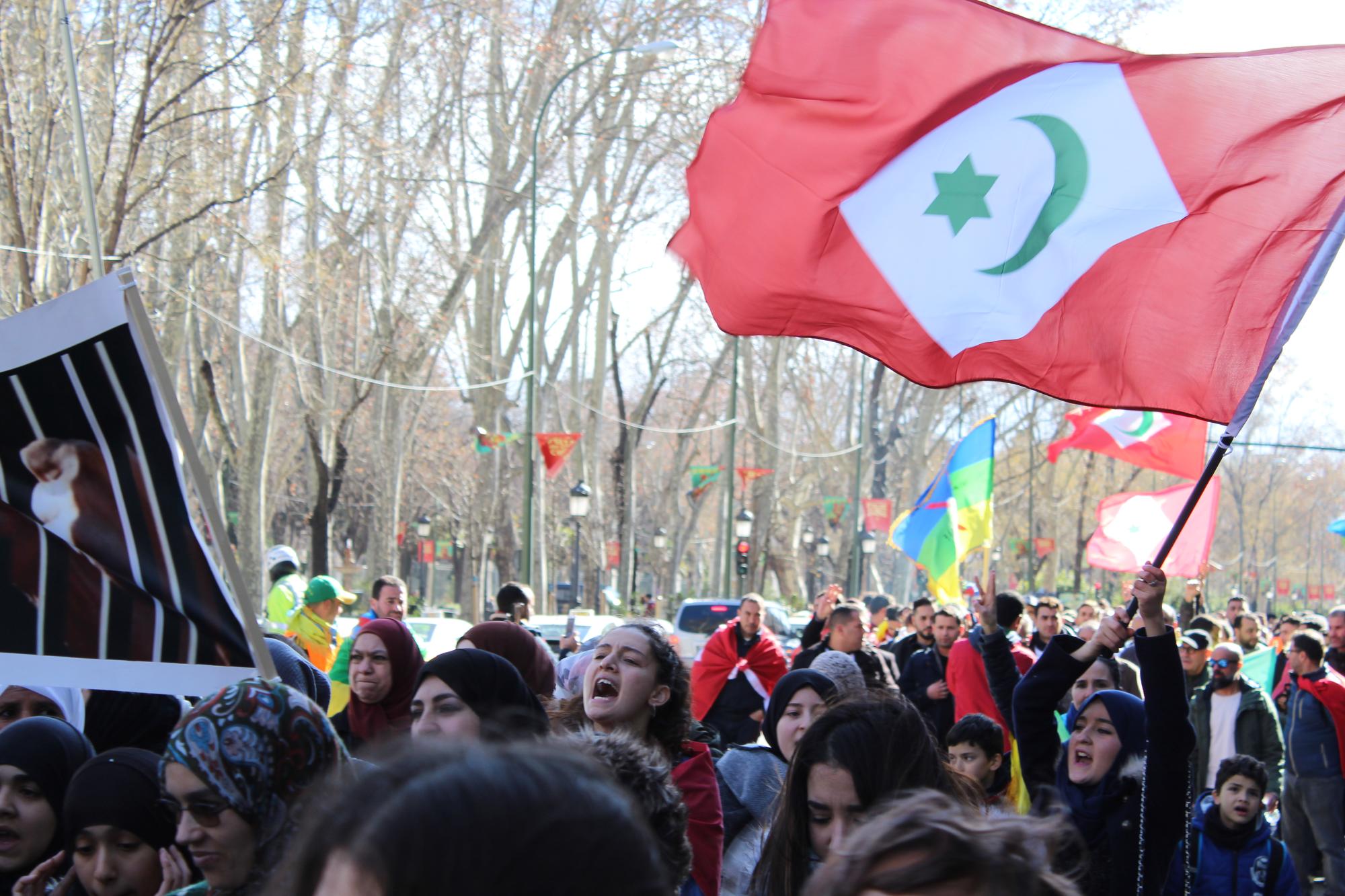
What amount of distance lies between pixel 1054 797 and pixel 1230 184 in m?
2.31

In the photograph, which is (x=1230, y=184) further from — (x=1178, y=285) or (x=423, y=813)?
(x=423, y=813)

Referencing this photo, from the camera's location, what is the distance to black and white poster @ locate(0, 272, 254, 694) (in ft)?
12.0

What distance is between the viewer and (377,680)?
5.07 m

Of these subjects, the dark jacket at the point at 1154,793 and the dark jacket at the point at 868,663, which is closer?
the dark jacket at the point at 1154,793

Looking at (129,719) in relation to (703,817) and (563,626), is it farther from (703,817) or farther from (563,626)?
(563,626)

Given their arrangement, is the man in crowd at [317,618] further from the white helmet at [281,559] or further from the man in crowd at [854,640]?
the man in crowd at [854,640]

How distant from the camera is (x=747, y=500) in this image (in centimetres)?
7194

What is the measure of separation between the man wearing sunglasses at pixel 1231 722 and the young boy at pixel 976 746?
11.8 ft

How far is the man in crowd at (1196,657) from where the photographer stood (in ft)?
32.5

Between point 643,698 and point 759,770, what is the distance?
545mm

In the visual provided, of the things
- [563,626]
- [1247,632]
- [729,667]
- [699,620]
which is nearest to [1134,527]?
[1247,632]

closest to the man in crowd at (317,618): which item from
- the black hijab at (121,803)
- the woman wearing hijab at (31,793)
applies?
the woman wearing hijab at (31,793)

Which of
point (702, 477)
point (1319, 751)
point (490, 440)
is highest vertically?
point (490, 440)

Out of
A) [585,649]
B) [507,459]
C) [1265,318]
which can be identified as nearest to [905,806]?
[1265,318]
